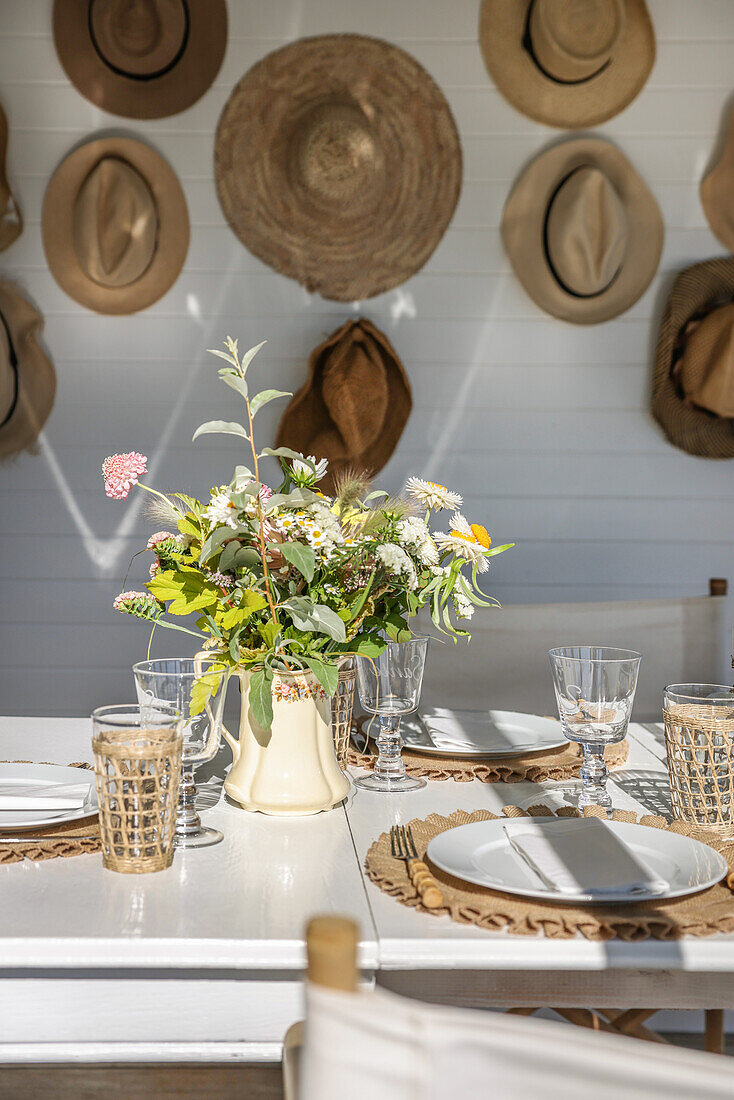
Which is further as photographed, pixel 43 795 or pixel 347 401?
pixel 347 401

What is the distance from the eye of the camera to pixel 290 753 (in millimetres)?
1144

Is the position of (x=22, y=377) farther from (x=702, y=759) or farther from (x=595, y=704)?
(x=702, y=759)

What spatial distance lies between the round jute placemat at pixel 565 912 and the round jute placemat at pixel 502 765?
0.37 m

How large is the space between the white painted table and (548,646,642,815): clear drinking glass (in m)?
0.33

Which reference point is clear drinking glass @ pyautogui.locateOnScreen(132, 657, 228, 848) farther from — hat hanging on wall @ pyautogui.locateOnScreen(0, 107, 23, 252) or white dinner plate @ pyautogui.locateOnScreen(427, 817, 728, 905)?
hat hanging on wall @ pyautogui.locateOnScreen(0, 107, 23, 252)

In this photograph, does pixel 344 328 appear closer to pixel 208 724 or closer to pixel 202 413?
pixel 202 413

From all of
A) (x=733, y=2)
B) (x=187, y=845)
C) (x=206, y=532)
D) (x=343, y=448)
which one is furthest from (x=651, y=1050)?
(x=733, y=2)

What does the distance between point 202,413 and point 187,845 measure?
74.6 inches

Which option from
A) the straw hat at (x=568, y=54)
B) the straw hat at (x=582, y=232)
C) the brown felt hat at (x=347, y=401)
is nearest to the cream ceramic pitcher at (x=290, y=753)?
the brown felt hat at (x=347, y=401)

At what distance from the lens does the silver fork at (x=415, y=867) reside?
88 centimetres

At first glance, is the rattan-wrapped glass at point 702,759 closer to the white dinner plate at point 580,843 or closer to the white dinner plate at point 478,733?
the white dinner plate at point 580,843

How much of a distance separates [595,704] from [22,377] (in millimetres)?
2098

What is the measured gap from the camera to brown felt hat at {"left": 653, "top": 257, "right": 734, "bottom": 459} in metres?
2.69

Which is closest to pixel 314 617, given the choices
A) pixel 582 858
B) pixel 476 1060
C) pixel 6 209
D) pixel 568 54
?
pixel 582 858
